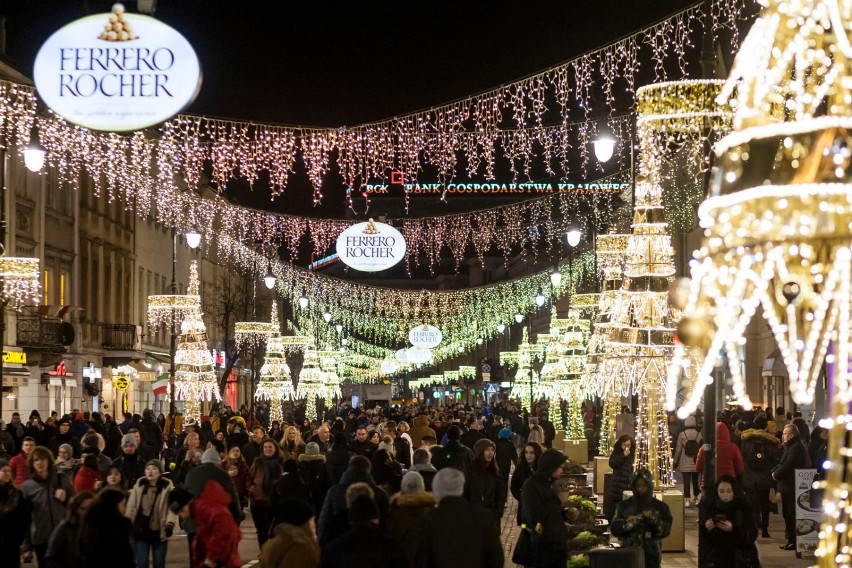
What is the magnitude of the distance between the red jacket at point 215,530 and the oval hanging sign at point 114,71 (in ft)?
12.1

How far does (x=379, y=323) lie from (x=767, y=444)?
75.9 metres

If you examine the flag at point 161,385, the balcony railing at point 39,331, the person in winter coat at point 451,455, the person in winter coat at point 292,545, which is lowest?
the flag at point 161,385

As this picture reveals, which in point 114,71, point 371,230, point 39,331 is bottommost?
point 39,331

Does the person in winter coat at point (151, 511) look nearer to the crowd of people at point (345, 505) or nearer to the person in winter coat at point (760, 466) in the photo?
the crowd of people at point (345, 505)

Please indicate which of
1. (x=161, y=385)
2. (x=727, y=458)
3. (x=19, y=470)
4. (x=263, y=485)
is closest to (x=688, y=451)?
(x=727, y=458)

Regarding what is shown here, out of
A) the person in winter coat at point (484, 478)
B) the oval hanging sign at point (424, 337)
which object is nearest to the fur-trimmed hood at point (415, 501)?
the person in winter coat at point (484, 478)

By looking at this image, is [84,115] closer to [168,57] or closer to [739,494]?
[168,57]

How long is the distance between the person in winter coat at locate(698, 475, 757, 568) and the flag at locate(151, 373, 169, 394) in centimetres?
4243

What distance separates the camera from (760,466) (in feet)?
75.8

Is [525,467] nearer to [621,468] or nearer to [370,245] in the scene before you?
[621,468]

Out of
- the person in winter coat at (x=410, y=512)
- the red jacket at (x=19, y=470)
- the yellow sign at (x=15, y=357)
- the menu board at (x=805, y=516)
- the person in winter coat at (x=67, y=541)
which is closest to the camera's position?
the person in winter coat at (x=410, y=512)

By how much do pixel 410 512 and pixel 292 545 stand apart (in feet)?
8.28

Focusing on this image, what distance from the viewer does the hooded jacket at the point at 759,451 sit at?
23.0 meters

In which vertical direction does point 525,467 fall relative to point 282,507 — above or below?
below
